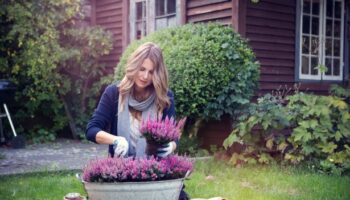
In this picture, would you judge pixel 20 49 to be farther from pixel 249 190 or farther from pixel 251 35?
pixel 249 190

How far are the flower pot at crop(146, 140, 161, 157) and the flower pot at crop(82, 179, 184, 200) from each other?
0.22 meters

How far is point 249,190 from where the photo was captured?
4.83 meters

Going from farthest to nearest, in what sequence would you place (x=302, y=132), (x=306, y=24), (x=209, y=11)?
(x=306, y=24), (x=209, y=11), (x=302, y=132)

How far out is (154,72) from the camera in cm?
260

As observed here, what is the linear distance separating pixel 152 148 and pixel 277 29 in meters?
5.88

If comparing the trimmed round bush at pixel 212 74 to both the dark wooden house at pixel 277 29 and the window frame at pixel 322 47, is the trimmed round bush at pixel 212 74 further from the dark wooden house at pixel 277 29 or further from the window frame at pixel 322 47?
the window frame at pixel 322 47

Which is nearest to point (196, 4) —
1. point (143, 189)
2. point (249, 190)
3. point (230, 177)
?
point (230, 177)

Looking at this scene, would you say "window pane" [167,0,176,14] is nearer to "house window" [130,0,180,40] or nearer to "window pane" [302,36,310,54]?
"house window" [130,0,180,40]

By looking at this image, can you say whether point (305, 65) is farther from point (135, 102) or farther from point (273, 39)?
point (135, 102)

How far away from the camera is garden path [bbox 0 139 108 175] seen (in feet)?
19.4

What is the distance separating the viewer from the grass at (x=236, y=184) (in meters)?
4.62

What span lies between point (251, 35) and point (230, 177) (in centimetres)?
268

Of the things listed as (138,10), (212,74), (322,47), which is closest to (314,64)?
(322,47)

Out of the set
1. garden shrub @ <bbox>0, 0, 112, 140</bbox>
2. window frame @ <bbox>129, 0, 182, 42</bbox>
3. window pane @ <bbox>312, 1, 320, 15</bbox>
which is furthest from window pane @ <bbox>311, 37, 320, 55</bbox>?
garden shrub @ <bbox>0, 0, 112, 140</bbox>
